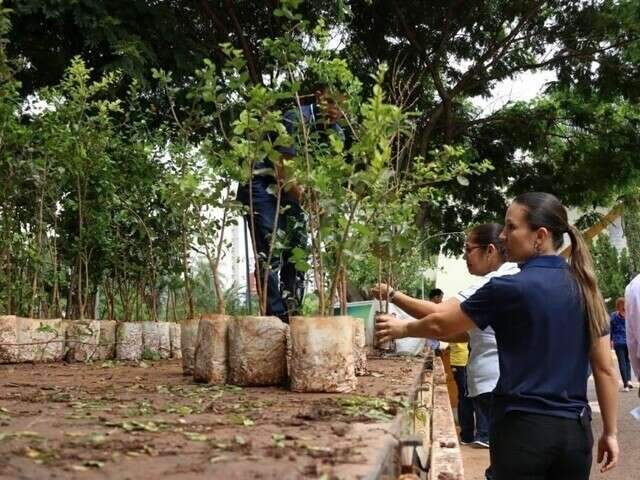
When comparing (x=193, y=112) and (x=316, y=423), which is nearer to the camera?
(x=316, y=423)

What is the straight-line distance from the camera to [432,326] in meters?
3.21

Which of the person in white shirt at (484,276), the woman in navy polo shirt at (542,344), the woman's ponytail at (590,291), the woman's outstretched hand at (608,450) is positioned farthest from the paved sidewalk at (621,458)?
the woman's ponytail at (590,291)

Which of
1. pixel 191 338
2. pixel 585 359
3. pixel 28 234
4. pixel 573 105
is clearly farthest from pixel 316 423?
pixel 573 105

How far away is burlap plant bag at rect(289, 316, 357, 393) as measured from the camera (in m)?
3.54

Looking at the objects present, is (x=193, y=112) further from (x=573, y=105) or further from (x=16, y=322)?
(x=573, y=105)

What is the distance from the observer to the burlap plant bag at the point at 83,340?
5656mm

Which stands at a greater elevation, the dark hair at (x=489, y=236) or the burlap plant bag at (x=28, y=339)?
the dark hair at (x=489, y=236)

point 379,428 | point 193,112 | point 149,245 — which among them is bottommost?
point 379,428

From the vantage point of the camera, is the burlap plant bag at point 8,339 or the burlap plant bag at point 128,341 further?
the burlap plant bag at point 128,341

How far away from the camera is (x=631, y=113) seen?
13.6 m

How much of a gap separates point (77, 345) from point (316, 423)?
3.59 m

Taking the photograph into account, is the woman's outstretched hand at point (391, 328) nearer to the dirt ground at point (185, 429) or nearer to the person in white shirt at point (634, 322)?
the dirt ground at point (185, 429)

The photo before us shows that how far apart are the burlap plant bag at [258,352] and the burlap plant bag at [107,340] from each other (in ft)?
7.62

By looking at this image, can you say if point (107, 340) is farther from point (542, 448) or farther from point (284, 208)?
point (542, 448)
